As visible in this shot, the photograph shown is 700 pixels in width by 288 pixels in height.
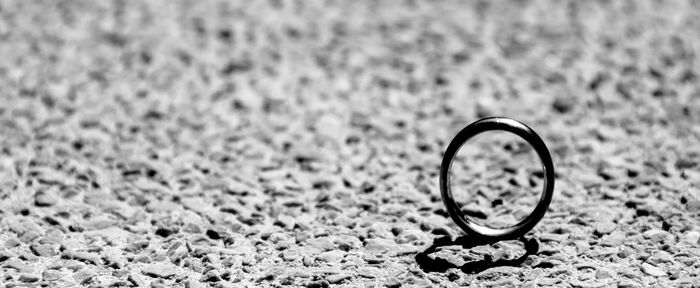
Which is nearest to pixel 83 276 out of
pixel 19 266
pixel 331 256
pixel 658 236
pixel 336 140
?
pixel 19 266

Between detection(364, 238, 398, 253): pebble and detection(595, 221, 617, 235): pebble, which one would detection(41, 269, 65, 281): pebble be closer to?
detection(364, 238, 398, 253): pebble

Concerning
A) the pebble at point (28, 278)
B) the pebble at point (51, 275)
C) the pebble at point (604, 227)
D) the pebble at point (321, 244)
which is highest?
the pebble at point (604, 227)

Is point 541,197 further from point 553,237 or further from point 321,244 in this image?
point 321,244

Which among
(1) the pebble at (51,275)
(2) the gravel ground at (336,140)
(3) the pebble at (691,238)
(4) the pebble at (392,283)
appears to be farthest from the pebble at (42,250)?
(3) the pebble at (691,238)

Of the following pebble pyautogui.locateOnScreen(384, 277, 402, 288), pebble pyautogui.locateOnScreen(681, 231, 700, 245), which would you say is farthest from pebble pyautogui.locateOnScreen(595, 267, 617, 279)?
pebble pyautogui.locateOnScreen(384, 277, 402, 288)

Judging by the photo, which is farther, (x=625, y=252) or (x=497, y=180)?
(x=497, y=180)

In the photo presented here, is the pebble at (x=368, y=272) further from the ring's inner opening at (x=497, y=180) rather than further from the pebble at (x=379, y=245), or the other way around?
the ring's inner opening at (x=497, y=180)
